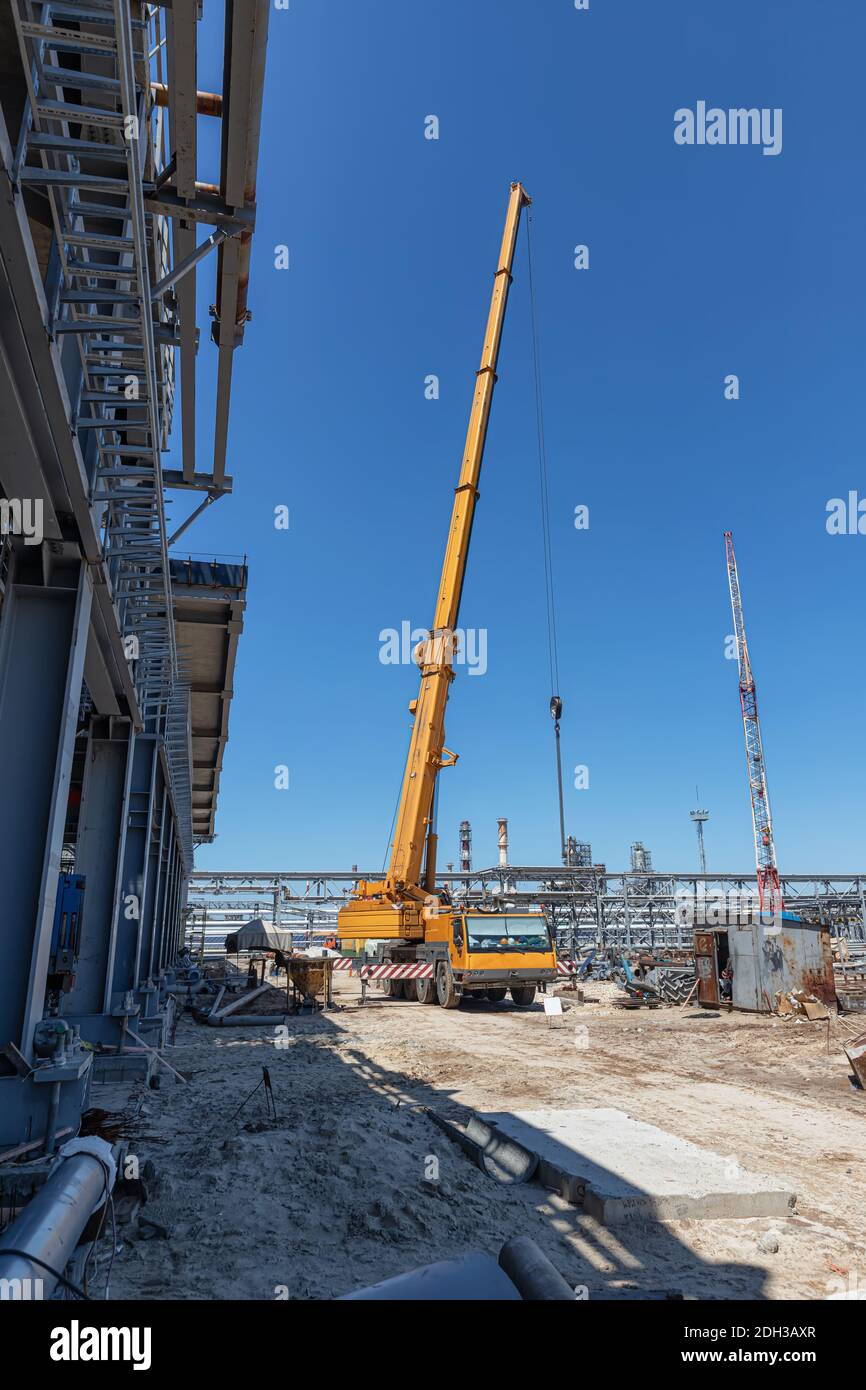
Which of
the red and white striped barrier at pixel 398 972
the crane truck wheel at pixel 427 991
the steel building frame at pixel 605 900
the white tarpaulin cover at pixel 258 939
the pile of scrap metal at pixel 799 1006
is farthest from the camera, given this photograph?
the steel building frame at pixel 605 900

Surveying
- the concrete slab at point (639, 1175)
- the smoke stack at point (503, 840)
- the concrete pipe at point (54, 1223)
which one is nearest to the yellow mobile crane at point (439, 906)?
the concrete slab at point (639, 1175)

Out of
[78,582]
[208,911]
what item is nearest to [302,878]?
[208,911]

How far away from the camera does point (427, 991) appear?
73.5 ft

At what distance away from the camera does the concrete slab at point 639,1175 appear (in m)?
5.94

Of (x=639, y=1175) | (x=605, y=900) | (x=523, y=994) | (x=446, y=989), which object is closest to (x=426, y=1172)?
(x=639, y=1175)

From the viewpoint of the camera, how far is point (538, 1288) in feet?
12.6

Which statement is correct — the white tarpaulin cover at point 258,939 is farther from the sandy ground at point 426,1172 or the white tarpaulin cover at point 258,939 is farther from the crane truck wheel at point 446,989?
the sandy ground at point 426,1172

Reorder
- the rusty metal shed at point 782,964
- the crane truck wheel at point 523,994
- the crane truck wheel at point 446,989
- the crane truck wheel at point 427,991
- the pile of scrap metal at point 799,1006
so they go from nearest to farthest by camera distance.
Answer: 1. the pile of scrap metal at point 799,1006
2. the rusty metal shed at point 782,964
3. the crane truck wheel at point 446,989
4. the crane truck wheel at point 427,991
5. the crane truck wheel at point 523,994

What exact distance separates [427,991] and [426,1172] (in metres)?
16.6

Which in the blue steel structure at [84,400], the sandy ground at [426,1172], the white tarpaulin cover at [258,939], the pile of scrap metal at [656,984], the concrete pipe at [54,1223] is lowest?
the pile of scrap metal at [656,984]

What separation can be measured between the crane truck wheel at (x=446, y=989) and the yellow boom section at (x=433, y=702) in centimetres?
174

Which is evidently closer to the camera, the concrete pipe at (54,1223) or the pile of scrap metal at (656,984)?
the concrete pipe at (54,1223)

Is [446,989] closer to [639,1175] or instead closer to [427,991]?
[427,991]
